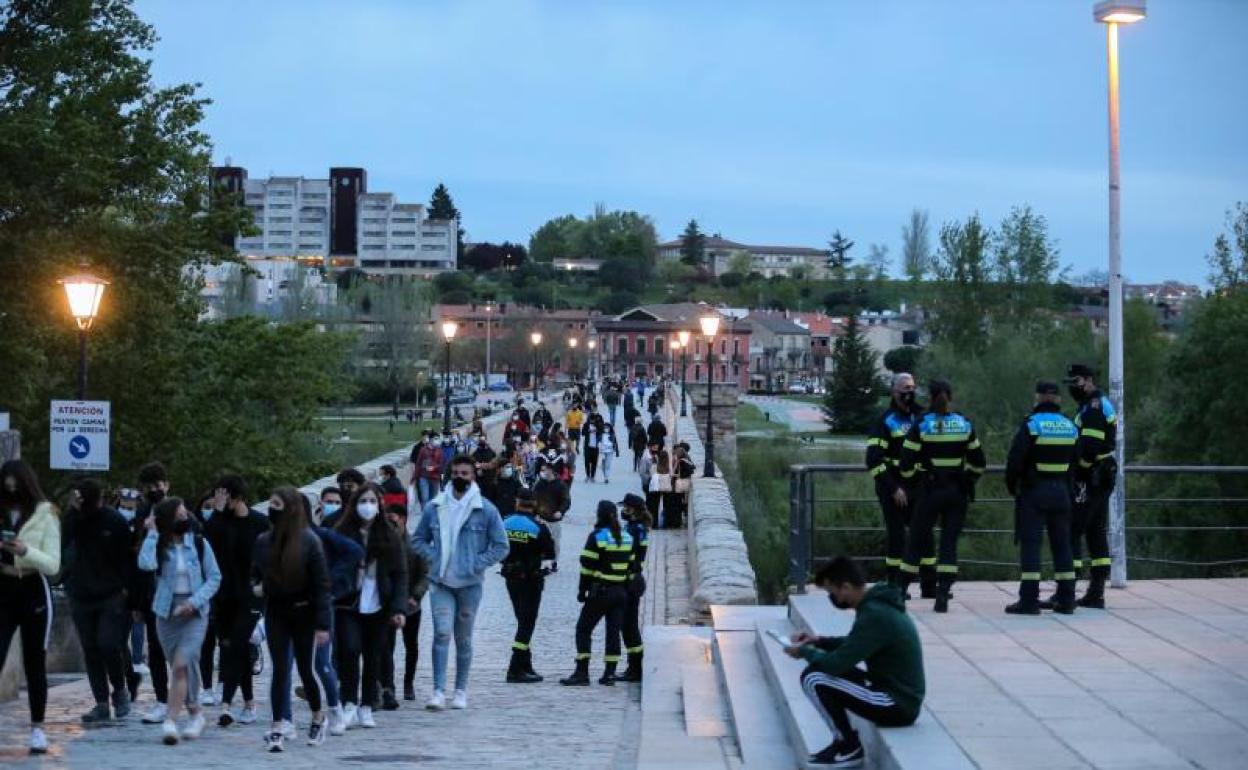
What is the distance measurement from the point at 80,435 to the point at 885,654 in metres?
10.5

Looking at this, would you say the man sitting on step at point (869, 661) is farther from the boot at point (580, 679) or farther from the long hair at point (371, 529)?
the boot at point (580, 679)

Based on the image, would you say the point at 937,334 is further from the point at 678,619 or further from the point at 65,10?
the point at 678,619

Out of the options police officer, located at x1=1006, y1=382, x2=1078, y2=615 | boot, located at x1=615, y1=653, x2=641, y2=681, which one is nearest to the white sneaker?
boot, located at x1=615, y1=653, x2=641, y2=681

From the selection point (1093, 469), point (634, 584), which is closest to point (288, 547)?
point (634, 584)

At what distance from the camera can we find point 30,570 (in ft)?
32.9

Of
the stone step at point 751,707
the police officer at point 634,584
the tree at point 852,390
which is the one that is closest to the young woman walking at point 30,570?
the stone step at point 751,707

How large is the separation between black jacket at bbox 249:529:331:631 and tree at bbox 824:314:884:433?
314 feet

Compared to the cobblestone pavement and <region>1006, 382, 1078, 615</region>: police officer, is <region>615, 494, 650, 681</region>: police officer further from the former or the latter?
<region>1006, 382, 1078, 615</region>: police officer

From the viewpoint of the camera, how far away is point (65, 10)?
109 feet

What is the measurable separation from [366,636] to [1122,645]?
195 inches

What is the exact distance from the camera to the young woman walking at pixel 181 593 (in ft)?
35.1

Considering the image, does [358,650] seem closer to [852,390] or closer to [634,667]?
[634,667]

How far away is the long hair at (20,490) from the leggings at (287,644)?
4.94 feet

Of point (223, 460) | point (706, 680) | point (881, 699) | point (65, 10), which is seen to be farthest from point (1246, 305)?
point (881, 699)
